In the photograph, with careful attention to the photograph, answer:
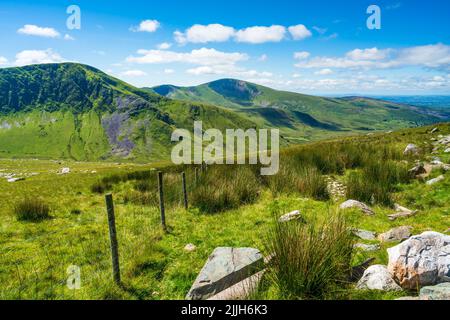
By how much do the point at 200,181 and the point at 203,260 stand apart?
21.3 feet

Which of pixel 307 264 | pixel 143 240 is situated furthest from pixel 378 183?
pixel 143 240

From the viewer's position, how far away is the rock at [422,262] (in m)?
4.20

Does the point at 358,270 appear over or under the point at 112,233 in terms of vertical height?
under

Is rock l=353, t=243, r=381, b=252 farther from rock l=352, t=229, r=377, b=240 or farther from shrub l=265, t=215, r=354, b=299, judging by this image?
shrub l=265, t=215, r=354, b=299

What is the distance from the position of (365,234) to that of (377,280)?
2.97 meters

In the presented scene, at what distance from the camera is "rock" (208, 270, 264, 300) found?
14.8 ft

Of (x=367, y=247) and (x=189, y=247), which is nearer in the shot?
(x=367, y=247)

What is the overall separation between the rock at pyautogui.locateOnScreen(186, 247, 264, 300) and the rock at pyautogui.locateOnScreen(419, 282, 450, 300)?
2460 mm

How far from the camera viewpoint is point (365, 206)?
32.0 feet

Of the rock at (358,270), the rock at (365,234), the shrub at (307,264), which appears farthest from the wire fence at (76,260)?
the rock at (365,234)

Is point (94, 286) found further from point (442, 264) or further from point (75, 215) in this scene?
point (75, 215)

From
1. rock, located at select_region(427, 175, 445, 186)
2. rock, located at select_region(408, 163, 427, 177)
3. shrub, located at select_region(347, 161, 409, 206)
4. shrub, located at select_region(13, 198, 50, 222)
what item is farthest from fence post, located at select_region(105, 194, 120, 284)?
rock, located at select_region(408, 163, 427, 177)

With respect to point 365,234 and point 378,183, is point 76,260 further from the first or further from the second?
point 378,183

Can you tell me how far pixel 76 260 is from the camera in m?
6.95
